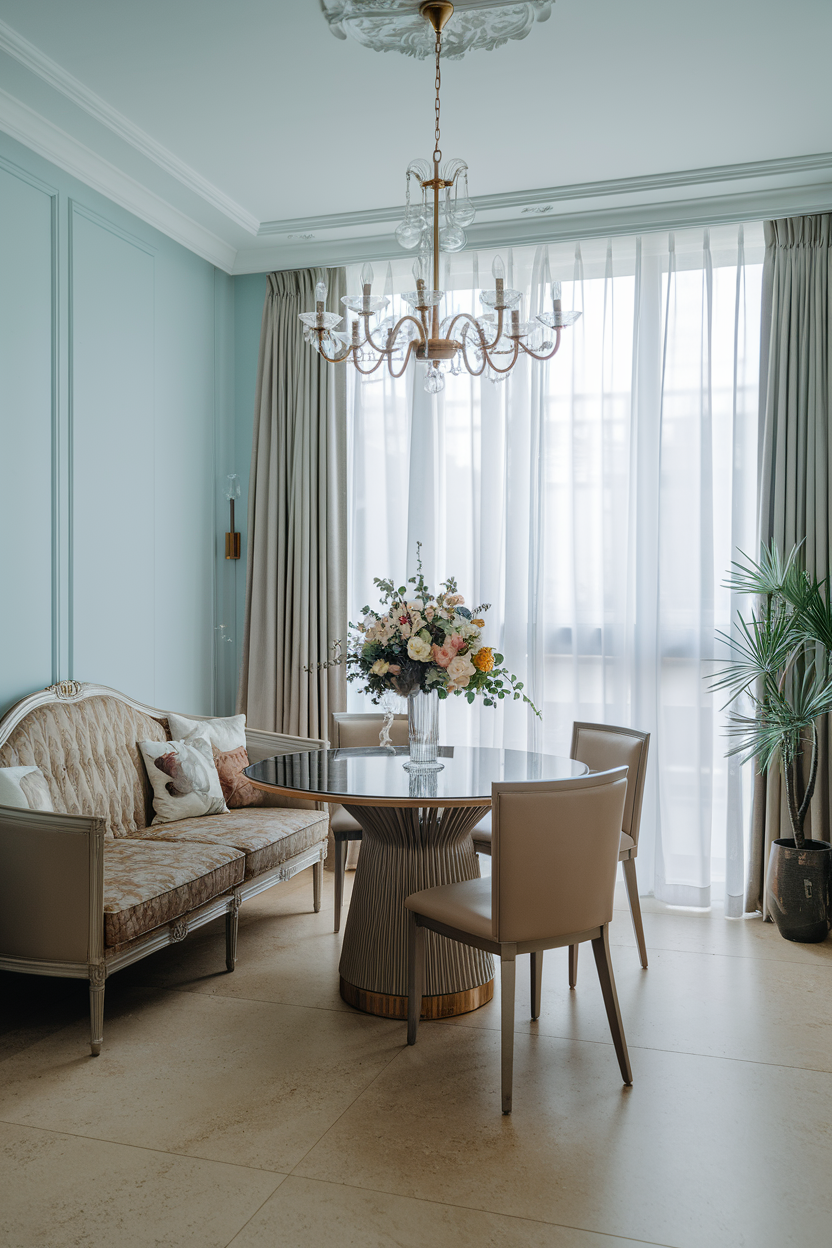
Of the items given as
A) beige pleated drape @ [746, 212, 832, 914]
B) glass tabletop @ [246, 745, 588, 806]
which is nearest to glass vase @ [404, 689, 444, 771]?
glass tabletop @ [246, 745, 588, 806]

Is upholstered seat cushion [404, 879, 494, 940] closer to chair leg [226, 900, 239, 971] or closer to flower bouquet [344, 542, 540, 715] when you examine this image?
flower bouquet [344, 542, 540, 715]

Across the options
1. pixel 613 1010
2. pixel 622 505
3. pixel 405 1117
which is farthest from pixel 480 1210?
pixel 622 505

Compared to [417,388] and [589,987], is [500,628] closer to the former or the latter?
[417,388]

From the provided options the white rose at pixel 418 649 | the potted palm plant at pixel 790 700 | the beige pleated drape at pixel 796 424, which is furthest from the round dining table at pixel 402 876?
the beige pleated drape at pixel 796 424

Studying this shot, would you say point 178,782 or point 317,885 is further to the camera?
point 317,885

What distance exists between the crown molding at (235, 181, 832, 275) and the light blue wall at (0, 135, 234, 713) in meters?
0.46

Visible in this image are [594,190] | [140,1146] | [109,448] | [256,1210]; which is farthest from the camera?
[594,190]

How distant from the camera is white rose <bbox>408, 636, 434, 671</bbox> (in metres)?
3.11

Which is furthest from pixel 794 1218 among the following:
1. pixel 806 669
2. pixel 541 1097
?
pixel 806 669

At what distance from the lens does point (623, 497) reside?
4562 millimetres

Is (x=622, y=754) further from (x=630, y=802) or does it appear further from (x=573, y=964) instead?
(x=573, y=964)

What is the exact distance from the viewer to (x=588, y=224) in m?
4.54

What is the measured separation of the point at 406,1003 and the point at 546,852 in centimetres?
94

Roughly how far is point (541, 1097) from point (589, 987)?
85 cm
